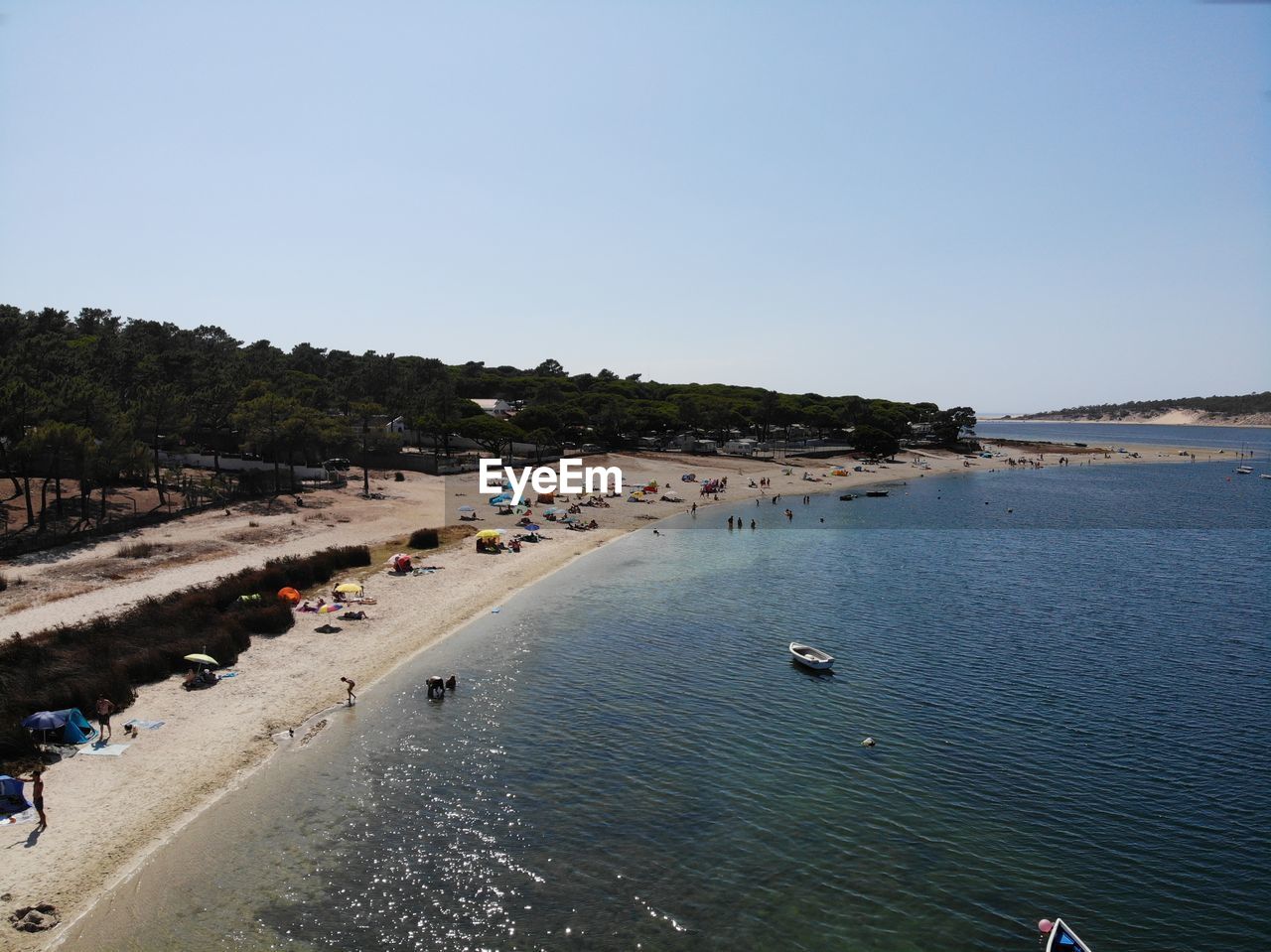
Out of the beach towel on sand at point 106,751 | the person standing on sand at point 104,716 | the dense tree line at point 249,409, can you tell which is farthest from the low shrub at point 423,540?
the beach towel on sand at point 106,751

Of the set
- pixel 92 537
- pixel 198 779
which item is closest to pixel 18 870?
pixel 198 779

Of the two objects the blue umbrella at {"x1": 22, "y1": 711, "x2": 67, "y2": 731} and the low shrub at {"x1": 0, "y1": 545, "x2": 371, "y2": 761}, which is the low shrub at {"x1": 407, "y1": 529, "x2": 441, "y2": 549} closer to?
the low shrub at {"x1": 0, "y1": 545, "x2": 371, "y2": 761}

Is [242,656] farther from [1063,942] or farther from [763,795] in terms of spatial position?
[1063,942]

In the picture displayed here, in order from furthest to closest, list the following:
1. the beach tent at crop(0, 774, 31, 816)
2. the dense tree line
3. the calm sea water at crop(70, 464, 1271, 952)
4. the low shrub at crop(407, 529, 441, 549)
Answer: the low shrub at crop(407, 529, 441, 549) < the dense tree line < the beach tent at crop(0, 774, 31, 816) < the calm sea water at crop(70, 464, 1271, 952)

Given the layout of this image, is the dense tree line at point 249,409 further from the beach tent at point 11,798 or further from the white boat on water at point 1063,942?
the white boat on water at point 1063,942

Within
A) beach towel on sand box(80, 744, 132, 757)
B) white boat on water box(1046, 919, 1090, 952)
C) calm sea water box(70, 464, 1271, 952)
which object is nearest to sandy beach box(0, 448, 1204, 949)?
beach towel on sand box(80, 744, 132, 757)

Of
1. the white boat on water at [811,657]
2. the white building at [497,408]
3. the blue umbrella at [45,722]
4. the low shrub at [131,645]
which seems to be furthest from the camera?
the white building at [497,408]
